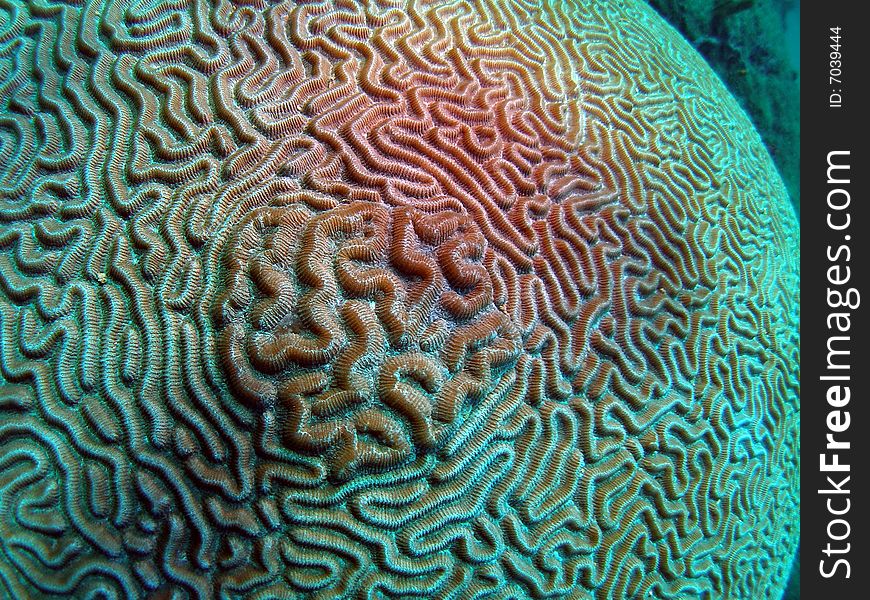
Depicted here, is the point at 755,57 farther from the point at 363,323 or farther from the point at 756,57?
the point at 363,323

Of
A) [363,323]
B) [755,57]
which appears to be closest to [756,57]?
[755,57]

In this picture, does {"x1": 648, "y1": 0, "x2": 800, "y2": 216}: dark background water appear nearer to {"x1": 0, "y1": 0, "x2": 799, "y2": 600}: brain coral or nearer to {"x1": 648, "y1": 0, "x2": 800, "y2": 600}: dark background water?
{"x1": 648, "y1": 0, "x2": 800, "y2": 600}: dark background water

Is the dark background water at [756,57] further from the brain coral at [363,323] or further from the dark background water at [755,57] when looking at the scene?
the brain coral at [363,323]

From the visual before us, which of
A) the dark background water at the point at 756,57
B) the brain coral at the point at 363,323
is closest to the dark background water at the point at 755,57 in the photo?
the dark background water at the point at 756,57

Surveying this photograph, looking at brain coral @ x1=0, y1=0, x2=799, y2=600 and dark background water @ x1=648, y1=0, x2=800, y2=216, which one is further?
dark background water @ x1=648, y1=0, x2=800, y2=216

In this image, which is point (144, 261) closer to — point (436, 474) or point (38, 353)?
point (38, 353)

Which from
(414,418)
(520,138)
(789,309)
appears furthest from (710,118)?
(414,418)

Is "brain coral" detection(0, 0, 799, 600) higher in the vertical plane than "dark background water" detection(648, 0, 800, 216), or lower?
lower

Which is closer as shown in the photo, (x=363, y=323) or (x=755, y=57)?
(x=363, y=323)

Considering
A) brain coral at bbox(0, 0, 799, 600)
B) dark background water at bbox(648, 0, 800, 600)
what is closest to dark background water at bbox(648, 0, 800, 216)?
dark background water at bbox(648, 0, 800, 600)
